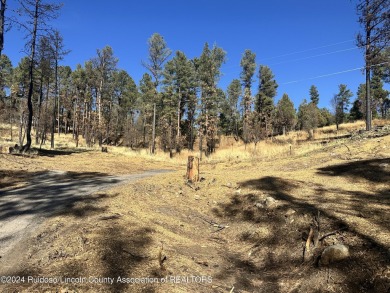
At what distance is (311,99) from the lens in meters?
80.8

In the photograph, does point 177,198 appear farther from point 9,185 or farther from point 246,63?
point 246,63

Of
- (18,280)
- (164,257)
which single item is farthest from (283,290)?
(18,280)

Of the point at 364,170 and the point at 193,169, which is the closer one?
the point at 364,170

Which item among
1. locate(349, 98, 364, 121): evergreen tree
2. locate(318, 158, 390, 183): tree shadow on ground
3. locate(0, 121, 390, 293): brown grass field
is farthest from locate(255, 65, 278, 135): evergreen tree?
locate(0, 121, 390, 293): brown grass field

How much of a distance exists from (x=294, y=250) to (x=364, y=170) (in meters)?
5.71

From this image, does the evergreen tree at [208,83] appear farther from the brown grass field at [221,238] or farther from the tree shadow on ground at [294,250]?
the tree shadow on ground at [294,250]

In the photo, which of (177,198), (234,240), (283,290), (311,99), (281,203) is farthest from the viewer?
(311,99)

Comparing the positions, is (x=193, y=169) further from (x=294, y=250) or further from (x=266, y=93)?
(x=266, y=93)

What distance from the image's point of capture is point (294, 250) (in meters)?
4.65

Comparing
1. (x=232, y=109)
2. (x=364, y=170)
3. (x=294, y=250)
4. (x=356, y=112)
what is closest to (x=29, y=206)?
(x=294, y=250)

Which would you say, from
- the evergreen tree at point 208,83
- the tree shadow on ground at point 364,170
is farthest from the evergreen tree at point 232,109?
the tree shadow on ground at point 364,170

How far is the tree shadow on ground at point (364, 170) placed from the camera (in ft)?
26.8

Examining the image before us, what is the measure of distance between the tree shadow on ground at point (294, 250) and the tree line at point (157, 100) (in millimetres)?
15754

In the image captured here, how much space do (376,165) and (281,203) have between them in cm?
477
